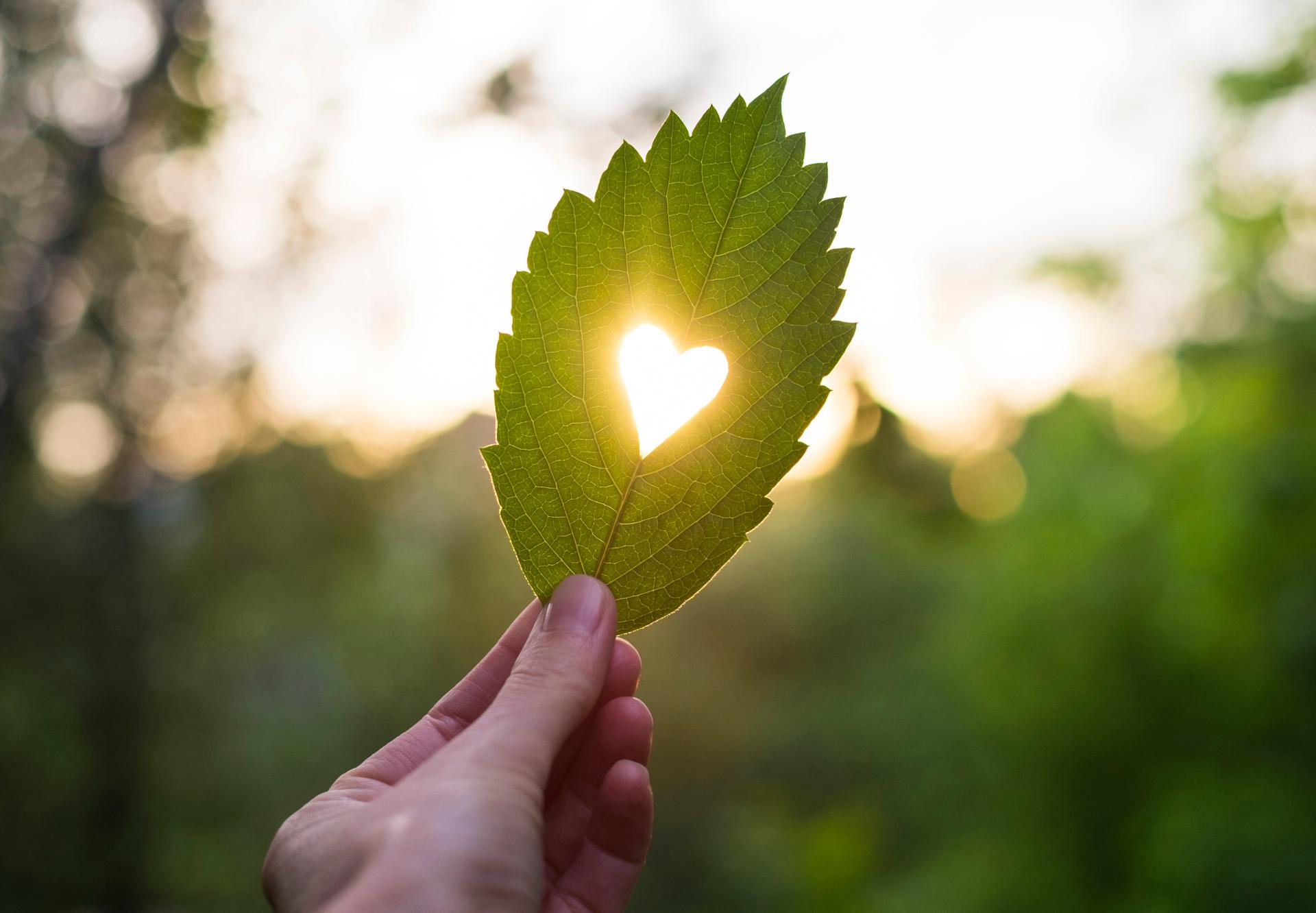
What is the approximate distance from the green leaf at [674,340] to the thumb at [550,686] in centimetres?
7

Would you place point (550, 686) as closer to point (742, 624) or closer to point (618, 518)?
point (618, 518)

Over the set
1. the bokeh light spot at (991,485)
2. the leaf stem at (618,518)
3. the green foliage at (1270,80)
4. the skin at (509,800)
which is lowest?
the skin at (509,800)

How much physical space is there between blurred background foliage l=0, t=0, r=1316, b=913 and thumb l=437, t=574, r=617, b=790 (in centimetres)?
544

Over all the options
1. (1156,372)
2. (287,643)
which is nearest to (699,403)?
(287,643)

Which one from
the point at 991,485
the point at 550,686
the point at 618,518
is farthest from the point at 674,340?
the point at 991,485

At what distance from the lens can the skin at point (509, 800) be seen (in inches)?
53.0

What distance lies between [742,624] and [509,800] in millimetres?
14446

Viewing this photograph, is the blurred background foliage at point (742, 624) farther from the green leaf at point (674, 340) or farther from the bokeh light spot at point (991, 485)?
the green leaf at point (674, 340)

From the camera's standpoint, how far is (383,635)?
47.0ft

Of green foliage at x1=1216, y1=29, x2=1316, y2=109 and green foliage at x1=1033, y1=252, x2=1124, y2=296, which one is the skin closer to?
green foliage at x1=1216, y1=29, x2=1316, y2=109

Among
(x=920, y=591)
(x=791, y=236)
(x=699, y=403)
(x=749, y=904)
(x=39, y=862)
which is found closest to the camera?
(x=791, y=236)

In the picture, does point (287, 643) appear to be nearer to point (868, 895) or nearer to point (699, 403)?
point (868, 895)

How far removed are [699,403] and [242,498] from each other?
12.5 metres

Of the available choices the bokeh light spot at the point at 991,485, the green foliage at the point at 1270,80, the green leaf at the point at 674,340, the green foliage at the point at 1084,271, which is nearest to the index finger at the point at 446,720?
the green leaf at the point at 674,340
